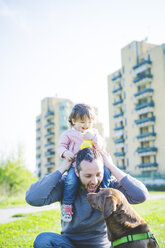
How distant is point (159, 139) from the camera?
46625mm

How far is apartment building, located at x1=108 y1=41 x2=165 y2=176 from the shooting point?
46.9 meters

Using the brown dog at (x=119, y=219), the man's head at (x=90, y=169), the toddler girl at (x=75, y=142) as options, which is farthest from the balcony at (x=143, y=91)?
the brown dog at (x=119, y=219)

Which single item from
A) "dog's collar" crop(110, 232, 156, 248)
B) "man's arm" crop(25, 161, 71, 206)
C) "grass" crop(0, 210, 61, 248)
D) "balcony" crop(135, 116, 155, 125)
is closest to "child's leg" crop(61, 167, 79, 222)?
"man's arm" crop(25, 161, 71, 206)

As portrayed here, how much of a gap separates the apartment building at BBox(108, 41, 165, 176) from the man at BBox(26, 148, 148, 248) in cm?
4028

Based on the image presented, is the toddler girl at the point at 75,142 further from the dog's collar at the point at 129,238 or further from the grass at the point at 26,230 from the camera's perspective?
the grass at the point at 26,230

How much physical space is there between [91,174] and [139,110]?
163 ft

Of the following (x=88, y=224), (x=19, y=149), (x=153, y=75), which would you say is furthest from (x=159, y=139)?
(x=88, y=224)

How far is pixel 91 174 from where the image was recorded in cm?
280

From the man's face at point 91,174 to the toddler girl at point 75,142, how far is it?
21 cm

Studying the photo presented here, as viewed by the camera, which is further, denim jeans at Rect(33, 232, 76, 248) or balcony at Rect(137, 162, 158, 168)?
balcony at Rect(137, 162, 158, 168)

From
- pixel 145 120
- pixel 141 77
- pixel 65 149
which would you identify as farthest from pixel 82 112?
pixel 141 77

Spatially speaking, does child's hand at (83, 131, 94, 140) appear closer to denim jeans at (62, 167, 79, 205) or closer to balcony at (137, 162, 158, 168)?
denim jeans at (62, 167, 79, 205)

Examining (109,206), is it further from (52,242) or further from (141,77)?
(141,77)

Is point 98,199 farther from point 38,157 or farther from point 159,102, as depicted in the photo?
point 38,157
